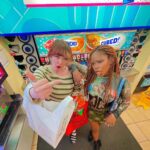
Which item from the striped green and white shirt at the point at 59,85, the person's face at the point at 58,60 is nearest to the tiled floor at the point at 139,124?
the striped green and white shirt at the point at 59,85

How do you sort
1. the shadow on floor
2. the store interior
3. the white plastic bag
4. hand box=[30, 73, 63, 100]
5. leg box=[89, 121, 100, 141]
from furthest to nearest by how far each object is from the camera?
the shadow on floor → leg box=[89, 121, 100, 141] → the store interior → the white plastic bag → hand box=[30, 73, 63, 100]

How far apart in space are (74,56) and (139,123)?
3.73 ft

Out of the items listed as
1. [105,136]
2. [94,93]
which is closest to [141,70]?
[105,136]

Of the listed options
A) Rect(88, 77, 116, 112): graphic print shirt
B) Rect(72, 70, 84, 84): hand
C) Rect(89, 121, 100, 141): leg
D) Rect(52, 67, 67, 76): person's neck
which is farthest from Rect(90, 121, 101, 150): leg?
Rect(52, 67, 67, 76): person's neck

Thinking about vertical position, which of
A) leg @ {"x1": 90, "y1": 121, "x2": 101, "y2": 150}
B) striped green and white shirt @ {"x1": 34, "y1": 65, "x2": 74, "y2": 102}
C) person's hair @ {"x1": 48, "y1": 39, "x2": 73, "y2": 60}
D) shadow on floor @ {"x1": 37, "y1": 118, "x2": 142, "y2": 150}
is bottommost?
shadow on floor @ {"x1": 37, "y1": 118, "x2": 142, "y2": 150}

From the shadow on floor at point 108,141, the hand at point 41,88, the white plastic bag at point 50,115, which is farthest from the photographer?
the shadow on floor at point 108,141

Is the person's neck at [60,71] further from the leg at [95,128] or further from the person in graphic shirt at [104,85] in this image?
the leg at [95,128]

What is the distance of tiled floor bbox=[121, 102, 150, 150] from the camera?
1363mm

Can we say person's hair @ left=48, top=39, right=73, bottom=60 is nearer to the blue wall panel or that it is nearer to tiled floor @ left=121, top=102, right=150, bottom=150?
the blue wall panel

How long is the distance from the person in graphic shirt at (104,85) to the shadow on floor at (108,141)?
0.43 m

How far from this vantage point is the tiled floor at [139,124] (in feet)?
4.44

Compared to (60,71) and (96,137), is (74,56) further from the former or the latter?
(96,137)

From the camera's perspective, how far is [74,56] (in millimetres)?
1384

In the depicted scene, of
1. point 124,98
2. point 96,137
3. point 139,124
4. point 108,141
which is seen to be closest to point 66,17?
point 124,98
